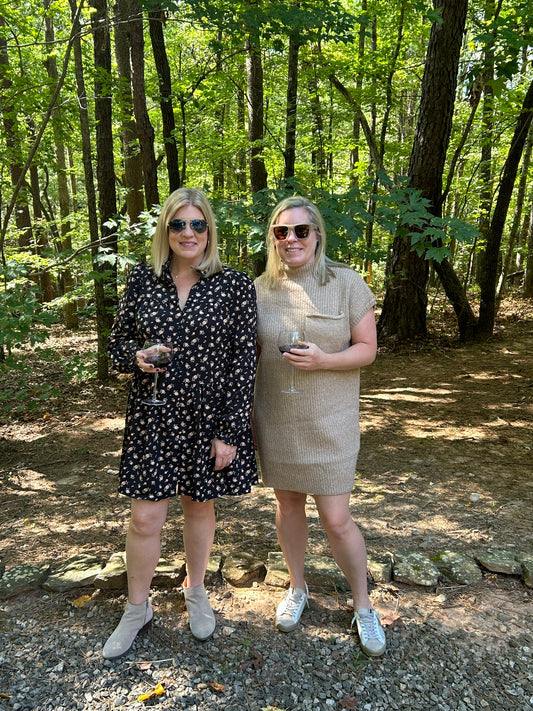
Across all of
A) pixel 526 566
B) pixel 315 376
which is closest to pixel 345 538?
pixel 315 376

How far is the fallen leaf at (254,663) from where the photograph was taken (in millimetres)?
2230

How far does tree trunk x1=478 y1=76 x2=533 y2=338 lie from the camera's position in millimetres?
7836

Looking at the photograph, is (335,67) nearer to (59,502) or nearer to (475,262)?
(59,502)

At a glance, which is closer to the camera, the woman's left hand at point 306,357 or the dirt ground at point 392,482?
the woman's left hand at point 306,357

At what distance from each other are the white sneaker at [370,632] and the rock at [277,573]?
507 mm

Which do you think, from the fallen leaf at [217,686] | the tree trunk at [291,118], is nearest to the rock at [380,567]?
the fallen leaf at [217,686]

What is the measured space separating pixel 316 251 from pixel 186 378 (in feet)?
2.61

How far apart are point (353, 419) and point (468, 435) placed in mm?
3350

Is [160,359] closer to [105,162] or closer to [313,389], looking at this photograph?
[313,389]

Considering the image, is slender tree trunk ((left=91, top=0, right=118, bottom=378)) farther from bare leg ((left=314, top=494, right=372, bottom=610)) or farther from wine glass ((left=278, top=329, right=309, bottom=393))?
bare leg ((left=314, top=494, right=372, bottom=610))

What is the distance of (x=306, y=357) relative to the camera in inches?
78.5

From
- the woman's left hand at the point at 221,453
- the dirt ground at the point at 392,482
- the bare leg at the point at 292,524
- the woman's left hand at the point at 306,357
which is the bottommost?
the dirt ground at the point at 392,482

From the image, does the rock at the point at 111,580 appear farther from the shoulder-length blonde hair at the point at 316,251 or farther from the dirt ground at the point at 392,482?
the shoulder-length blonde hair at the point at 316,251

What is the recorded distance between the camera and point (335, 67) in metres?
9.14
